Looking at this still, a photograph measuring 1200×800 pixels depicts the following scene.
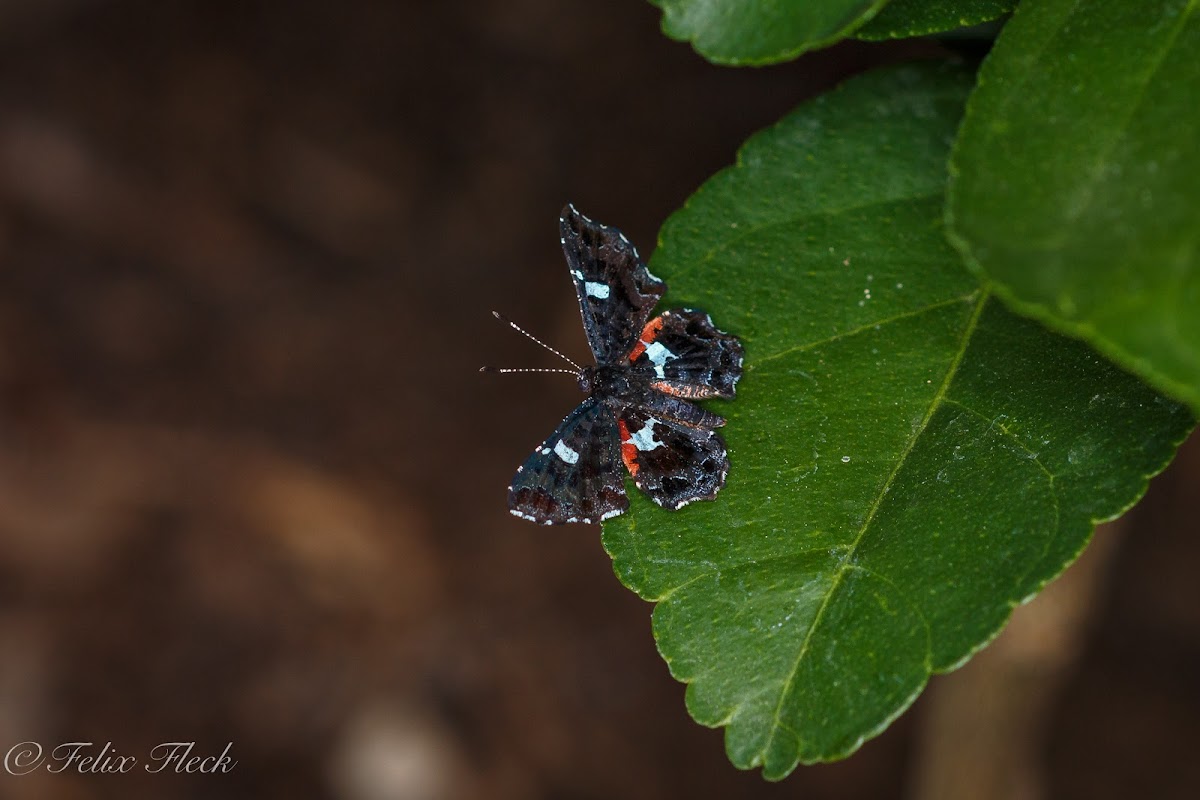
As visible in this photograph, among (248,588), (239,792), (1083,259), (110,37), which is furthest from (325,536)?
(1083,259)

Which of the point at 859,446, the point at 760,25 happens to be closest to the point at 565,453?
the point at 859,446

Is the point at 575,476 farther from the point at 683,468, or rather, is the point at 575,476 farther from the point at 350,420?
the point at 350,420

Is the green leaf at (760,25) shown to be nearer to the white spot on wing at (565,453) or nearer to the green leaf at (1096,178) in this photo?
the green leaf at (1096,178)

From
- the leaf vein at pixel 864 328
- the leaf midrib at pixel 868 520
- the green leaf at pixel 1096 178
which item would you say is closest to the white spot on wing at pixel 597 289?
the leaf vein at pixel 864 328

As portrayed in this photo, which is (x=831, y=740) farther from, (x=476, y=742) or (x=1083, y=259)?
(x=476, y=742)

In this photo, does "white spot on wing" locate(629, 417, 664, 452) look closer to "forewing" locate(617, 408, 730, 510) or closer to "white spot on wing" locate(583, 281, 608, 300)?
"forewing" locate(617, 408, 730, 510)

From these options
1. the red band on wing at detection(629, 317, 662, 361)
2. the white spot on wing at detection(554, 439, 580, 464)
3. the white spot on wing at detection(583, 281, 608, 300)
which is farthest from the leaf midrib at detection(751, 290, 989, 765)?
the white spot on wing at detection(583, 281, 608, 300)

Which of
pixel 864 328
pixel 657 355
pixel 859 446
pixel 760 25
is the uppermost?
pixel 760 25
